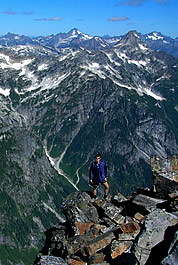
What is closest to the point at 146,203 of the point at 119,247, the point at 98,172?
the point at 98,172

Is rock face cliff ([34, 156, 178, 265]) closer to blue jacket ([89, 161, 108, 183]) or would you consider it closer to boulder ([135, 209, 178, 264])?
boulder ([135, 209, 178, 264])

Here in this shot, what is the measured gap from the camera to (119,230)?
89.6 ft

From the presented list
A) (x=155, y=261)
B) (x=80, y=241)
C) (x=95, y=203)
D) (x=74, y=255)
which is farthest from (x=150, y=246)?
(x=95, y=203)

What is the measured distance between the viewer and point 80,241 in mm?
28750

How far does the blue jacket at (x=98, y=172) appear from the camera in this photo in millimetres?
38594

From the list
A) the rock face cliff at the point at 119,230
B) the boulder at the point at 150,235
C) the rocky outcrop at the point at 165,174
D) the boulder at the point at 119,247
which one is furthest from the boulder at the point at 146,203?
the boulder at the point at 150,235

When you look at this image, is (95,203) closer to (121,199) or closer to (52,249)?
(121,199)

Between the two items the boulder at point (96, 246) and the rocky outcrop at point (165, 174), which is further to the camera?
the rocky outcrop at point (165, 174)

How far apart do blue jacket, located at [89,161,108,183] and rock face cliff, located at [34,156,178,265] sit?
6.65ft

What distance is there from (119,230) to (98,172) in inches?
473

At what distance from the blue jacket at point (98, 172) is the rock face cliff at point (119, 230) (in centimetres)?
203

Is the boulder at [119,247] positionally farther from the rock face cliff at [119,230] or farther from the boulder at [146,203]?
the boulder at [146,203]

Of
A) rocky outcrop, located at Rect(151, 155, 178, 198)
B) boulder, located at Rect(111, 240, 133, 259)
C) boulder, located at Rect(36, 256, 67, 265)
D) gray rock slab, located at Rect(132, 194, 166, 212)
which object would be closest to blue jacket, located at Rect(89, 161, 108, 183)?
gray rock slab, located at Rect(132, 194, 166, 212)

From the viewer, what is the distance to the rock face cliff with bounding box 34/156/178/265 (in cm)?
1945
